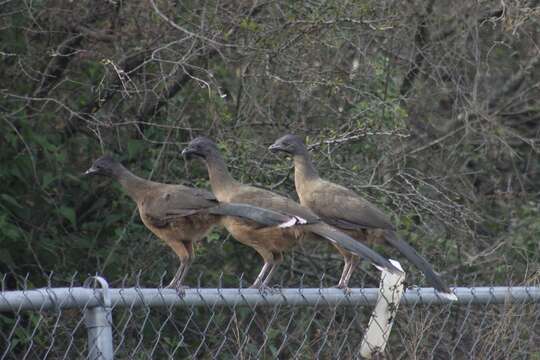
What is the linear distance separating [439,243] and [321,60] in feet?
5.96

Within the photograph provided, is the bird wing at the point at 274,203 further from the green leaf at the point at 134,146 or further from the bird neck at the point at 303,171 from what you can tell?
the green leaf at the point at 134,146

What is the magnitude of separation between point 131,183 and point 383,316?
107 inches

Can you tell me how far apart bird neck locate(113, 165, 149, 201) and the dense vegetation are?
3.16 ft

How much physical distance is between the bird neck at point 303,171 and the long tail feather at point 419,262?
77 cm

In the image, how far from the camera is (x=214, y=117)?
27.8 feet

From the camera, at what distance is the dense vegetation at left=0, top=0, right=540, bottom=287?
26.9 feet

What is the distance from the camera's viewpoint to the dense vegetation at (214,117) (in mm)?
8188

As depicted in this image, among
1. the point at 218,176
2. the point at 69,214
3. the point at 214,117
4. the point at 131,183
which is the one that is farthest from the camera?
the point at 214,117

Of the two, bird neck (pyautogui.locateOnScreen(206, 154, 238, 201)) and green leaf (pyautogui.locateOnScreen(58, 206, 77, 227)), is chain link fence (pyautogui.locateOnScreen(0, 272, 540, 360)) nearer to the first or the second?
green leaf (pyautogui.locateOnScreen(58, 206, 77, 227))

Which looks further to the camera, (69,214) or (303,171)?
A: (69,214)

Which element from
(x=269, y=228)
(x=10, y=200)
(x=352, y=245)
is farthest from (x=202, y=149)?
(x=352, y=245)

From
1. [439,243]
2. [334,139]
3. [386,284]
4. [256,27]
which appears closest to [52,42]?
[256,27]

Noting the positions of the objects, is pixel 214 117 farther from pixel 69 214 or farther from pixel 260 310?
pixel 260 310

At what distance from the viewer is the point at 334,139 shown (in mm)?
8062
